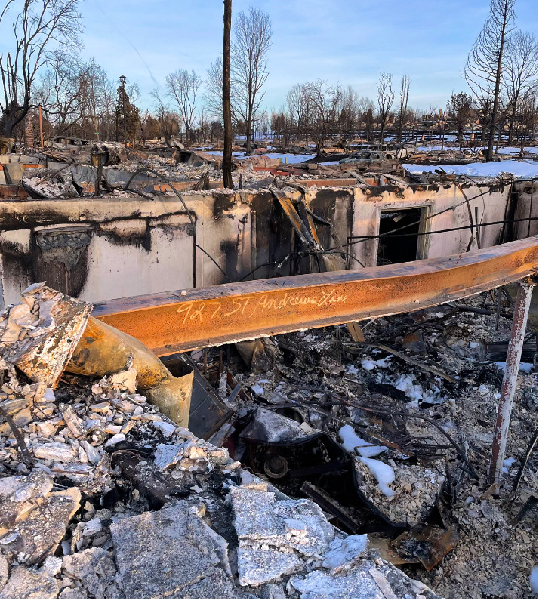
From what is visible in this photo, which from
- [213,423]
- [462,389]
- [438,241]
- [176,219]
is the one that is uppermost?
[176,219]

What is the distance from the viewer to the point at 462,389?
7.62m

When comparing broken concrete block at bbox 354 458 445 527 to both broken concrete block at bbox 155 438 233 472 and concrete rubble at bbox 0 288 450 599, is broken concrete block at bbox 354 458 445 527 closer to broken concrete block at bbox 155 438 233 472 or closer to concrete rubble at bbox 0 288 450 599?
broken concrete block at bbox 155 438 233 472

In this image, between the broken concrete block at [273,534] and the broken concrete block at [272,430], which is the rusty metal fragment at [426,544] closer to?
the broken concrete block at [272,430]

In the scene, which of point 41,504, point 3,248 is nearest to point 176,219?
point 3,248

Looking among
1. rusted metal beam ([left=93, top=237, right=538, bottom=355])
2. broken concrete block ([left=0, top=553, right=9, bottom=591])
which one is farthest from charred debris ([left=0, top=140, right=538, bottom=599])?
rusted metal beam ([left=93, top=237, right=538, bottom=355])

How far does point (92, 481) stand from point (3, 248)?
15.5 ft

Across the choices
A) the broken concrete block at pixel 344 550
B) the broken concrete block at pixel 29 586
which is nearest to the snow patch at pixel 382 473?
the broken concrete block at pixel 344 550

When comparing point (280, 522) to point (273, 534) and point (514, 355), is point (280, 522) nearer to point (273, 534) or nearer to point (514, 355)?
point (273, 534)

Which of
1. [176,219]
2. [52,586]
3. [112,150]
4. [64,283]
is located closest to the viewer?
[52,586]

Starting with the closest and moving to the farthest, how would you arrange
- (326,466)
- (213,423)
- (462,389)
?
(326,466) < (213,423) < (462,389)

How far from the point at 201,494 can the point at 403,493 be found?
3946mm

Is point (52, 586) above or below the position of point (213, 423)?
above

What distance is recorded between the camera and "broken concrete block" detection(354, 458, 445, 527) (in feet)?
16.3

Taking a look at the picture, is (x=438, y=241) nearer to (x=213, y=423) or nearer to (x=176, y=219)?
(x=176, y=219)
